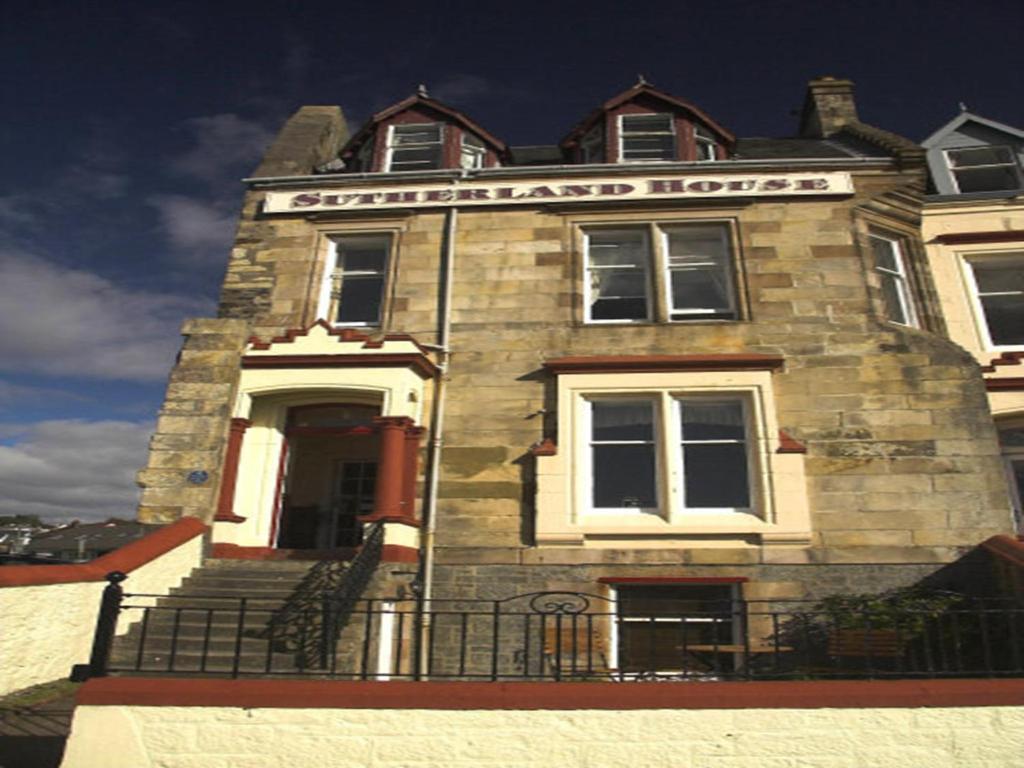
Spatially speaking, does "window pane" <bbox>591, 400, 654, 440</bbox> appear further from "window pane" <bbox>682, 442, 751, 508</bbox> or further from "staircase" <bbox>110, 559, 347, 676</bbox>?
"staircase" <bbox>110, 559, 347, 676</bbox>

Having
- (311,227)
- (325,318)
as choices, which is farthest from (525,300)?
(311,227)

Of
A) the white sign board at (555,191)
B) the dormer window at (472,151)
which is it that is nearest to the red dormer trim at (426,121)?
the dormer window at (472,151)

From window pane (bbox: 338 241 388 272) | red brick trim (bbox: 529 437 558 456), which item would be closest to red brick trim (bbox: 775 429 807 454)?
red brick trim (bbox: 529 437 558 456)

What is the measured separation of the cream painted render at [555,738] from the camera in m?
4.80

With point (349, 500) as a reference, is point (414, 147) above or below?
above

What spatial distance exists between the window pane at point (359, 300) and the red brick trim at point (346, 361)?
203 centimetres

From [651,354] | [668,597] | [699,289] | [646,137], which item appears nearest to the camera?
[668,597]

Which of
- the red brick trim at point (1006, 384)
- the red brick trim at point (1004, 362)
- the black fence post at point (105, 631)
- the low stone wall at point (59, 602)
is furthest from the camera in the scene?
the red brick trim at point (1004, 362)

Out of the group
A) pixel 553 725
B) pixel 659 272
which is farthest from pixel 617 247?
pixel 553 725

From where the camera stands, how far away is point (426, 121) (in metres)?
14.2

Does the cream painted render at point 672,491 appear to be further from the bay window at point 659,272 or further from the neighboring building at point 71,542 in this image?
the neighboring building at point 71,542

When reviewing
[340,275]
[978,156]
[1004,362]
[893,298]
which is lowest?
[1004,362]

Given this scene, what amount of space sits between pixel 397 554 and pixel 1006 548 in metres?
8.22

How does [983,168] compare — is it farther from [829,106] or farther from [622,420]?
[622,420]
